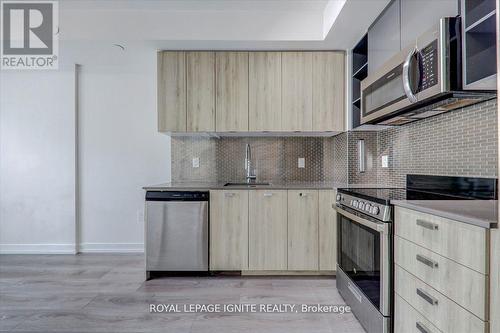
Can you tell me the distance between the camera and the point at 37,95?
3.79 m

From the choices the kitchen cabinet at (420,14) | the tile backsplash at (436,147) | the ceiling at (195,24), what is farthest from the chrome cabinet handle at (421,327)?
the ceiling at (195,24)

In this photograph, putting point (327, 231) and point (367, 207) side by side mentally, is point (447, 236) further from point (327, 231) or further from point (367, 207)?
point (327, 231)

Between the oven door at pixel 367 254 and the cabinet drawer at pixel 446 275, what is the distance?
0.10 m

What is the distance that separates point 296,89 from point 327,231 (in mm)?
1406

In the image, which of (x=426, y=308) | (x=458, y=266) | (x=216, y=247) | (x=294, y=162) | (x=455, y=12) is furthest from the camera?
(x=294, y=162)

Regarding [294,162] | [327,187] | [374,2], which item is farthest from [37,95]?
[374,2]

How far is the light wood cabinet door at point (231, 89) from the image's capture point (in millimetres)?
3127

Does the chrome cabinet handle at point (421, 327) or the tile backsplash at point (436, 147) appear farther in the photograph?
the tile backsplash at point (436, 147)

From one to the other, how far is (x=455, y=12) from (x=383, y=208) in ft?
3.36

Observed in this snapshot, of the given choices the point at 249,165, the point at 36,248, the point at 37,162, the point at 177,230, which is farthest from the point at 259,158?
the point at 36,248

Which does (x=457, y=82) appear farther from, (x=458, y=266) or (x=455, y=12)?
(x=458, y=266)

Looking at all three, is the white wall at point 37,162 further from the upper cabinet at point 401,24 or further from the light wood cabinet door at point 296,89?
the upper cabinet at point 401,24

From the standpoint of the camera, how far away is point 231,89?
10.3 ft

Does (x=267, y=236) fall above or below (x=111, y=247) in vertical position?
above
